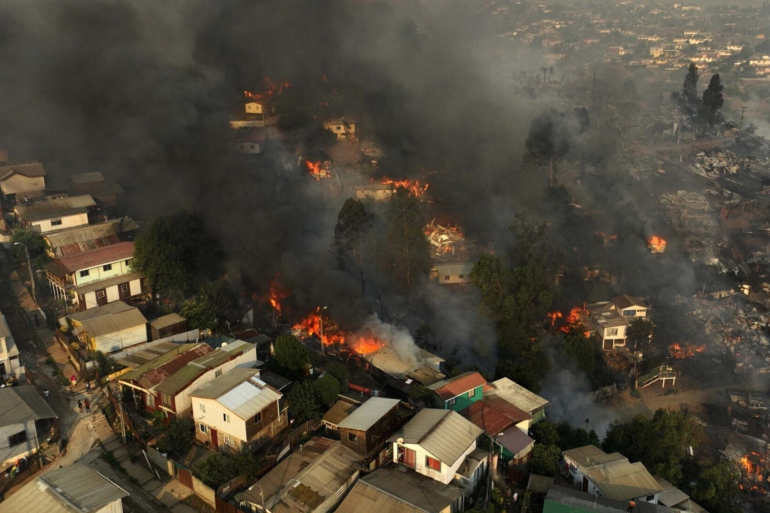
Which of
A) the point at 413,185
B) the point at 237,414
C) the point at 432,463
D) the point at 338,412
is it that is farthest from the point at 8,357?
the point at 413,185

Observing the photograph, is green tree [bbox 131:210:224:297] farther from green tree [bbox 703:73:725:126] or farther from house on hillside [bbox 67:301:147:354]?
green tree [bbox 703:73:725:126]

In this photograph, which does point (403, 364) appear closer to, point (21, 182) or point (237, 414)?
point (237, 414)

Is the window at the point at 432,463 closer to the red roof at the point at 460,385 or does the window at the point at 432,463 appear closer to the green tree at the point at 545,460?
the green tree at the point at 545,460

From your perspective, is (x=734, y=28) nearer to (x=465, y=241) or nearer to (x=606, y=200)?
(x=606, y=200)

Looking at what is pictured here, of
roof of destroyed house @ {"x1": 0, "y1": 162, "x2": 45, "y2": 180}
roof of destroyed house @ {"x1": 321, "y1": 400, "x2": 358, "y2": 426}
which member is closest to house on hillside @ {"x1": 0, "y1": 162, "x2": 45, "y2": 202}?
roof of destroyed house @ {"x1": 0, "y1": 162, "x2": 45, "y2": 180}

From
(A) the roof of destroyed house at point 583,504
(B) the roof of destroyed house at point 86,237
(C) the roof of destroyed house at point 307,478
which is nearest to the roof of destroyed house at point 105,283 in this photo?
(B) the roof of destroyed house at point 86,237

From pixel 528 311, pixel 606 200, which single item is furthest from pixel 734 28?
pixel 528 311
